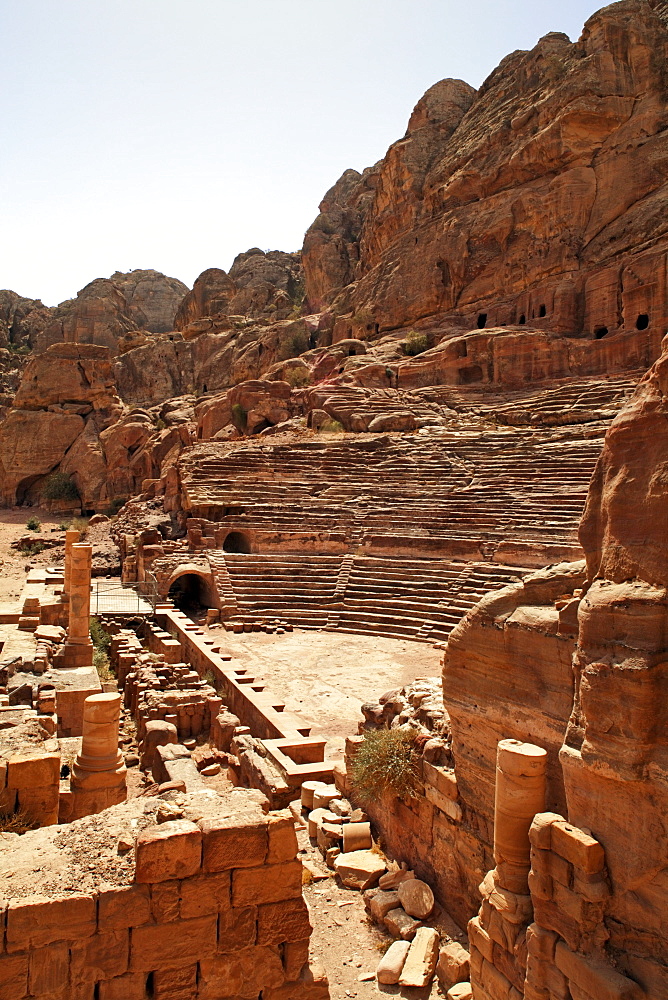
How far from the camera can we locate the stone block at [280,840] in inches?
176

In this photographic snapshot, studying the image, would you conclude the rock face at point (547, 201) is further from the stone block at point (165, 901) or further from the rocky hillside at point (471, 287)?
the stone block at point (165, 901)

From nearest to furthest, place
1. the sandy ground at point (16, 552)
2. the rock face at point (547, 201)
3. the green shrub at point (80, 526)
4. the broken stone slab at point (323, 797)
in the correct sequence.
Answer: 1. the broken stone slab at point (323, 797)
2. the sandy ground at point (16, 552)
3. the rock face at point (547, 201)
4. the green shrub at point (80, 526)

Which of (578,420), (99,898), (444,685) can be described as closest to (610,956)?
(444,685)

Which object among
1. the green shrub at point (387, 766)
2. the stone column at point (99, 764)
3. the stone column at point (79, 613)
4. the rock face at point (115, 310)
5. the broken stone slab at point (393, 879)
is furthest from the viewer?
the rock face at point (115, 310)

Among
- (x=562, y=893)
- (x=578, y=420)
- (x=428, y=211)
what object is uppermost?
(x=428, y=211)

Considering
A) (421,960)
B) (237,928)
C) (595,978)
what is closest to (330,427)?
(421,960)

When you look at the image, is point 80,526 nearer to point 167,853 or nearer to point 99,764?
point 99,764

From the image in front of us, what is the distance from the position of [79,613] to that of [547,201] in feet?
96.9

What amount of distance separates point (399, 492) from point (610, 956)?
1840 cm

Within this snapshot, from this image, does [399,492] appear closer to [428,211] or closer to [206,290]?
[428,211]

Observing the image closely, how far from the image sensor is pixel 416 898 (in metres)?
5.77

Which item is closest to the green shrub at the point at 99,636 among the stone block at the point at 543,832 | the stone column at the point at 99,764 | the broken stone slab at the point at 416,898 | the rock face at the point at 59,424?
the stone column at the point at 99,764

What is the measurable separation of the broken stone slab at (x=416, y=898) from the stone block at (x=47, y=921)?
9.49 ft

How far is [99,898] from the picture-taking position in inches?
157
